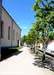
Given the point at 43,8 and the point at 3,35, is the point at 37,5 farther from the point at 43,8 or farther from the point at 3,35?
the point at 3,35

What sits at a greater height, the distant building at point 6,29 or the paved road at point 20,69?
the distant building at point 6,29

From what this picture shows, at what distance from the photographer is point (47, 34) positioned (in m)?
23.7

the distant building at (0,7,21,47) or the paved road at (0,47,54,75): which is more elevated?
the distant building at (0,7,21,47)

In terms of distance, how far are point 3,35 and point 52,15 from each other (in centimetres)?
2730

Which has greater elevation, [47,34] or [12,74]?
[47,34]

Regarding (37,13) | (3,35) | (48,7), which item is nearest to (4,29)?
(3,35)

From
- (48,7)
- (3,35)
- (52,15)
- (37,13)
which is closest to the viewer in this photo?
(52,15)

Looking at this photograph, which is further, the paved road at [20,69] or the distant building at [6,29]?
the distant building at [6,29]

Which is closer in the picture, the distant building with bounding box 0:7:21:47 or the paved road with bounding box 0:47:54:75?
the paved road with bounding box 0:47:54:75

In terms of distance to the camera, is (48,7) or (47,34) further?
(47,34)

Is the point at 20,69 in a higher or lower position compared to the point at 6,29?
lower

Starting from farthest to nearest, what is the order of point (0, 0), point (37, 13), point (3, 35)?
point (3, 35)
point (0, 0)
point (37, 13)

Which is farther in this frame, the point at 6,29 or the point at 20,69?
the point at 6,29

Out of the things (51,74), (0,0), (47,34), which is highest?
(0,0)
